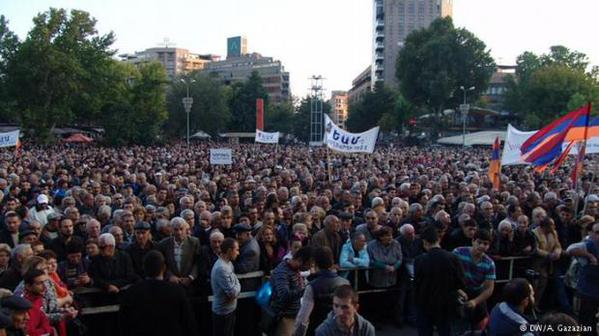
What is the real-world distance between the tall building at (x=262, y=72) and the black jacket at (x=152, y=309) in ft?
394

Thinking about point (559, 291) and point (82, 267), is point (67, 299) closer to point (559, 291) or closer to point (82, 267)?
point (82, 267)

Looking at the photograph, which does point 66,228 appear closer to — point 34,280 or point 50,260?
point 50,260

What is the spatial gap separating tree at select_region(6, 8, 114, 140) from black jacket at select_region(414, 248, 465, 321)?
46093mm

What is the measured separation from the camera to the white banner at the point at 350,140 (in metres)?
17.2

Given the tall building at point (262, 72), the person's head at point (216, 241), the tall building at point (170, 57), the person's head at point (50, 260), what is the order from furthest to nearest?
1. the tall building at point (170, 57)
2. the tall building at point (262, 72)
3. the person's head at point (216, 241)
4. the person's head at point (50, 260)

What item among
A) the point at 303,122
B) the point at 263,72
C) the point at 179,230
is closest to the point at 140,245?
the point at 179,230

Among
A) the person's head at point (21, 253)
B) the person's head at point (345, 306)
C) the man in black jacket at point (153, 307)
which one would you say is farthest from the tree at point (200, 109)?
the person's head at point (345, 306)

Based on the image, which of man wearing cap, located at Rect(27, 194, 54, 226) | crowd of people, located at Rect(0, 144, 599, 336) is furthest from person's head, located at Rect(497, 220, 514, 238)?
man wearing cap, located at Rect(27, 194, 54, 226)

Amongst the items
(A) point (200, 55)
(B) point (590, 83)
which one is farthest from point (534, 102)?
(A) point (200, 55)

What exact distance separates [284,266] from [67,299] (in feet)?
6.08

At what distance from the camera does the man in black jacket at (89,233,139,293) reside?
5.94 metres

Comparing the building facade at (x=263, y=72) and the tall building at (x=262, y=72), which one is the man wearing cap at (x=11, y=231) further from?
the building facade at (x=263, y=72)

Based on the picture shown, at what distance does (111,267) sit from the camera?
19.7 ft

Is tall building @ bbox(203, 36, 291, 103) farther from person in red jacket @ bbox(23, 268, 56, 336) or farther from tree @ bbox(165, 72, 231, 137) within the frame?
person in red jacket @ bbox(23, 268, 56, 336)
